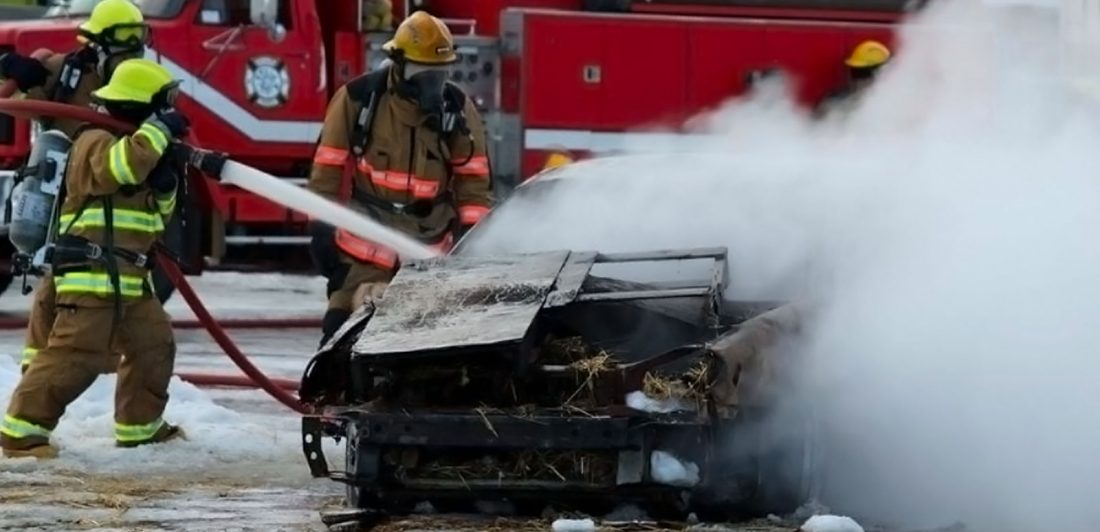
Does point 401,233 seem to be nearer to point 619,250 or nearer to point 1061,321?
point 619,250

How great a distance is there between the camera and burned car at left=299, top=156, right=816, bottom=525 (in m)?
6.67

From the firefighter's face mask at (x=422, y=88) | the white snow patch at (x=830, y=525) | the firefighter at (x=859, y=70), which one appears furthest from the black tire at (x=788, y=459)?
the firefighter at (x=859, y=70)

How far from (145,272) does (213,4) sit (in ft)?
20.2

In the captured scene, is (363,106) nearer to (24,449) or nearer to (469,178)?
(469,178)

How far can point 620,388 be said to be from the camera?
6707 millimetres

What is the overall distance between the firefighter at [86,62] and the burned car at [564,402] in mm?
3122

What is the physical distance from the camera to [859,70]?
15258 millimetres

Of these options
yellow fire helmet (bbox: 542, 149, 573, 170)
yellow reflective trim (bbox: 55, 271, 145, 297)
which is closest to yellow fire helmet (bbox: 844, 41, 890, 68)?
yellow fire helmet (bbox: 542, 149, 573, 170)

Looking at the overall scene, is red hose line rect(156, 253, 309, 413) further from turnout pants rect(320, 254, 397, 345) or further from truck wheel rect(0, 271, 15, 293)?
truck wheel rect(0, 271, 15, 293)

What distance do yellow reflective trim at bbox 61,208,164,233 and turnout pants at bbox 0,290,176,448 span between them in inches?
10.7

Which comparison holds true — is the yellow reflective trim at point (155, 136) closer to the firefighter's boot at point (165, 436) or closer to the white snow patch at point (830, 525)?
the firefighter's boot at point (165, 436)

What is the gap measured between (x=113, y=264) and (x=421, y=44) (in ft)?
5.92

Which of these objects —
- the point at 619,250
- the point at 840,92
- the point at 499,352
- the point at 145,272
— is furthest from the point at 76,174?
the point at 840,92

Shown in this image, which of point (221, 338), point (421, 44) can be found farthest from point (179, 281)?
point (421, 44)
